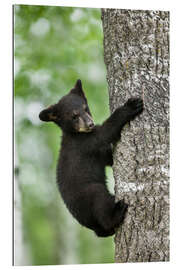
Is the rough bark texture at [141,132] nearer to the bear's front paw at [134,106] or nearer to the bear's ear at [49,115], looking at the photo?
the bear's front paw at [134,106]

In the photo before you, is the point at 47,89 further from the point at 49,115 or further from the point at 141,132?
the point at 141,132

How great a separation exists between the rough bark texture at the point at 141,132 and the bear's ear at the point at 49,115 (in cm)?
88

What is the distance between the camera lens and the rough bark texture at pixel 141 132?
4.11 metres

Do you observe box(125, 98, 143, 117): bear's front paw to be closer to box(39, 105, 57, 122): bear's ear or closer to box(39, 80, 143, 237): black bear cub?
box(39, 80, 143, 237): black bear cub

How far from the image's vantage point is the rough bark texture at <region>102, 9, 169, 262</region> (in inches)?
162

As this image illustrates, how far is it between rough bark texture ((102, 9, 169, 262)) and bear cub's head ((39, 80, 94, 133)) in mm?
514

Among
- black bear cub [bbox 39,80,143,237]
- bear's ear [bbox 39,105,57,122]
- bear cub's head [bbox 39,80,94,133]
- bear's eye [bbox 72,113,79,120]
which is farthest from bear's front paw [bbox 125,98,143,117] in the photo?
bear's ear [bbox 39,105,57,122]

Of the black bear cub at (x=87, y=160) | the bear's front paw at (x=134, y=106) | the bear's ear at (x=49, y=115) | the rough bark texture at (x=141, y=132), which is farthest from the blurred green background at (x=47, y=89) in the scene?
the bear's front paw at (x=134, y=106)

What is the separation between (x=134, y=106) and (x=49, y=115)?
48.0 inches
